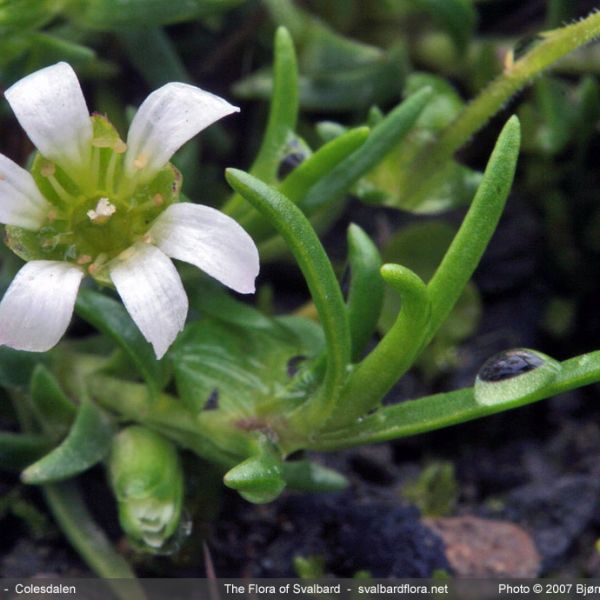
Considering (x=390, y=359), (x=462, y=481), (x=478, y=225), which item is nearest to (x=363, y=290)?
(x=390, y=359)

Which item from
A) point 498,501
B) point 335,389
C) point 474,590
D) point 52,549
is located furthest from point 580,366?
point 52,549

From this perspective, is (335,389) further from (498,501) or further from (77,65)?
(77,65)

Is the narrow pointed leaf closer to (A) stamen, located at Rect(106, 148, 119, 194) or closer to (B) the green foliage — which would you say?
(B) the green foliage

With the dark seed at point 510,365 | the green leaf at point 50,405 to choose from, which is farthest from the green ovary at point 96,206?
the dark seed at point 510,365

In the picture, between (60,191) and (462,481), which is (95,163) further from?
(462,481)

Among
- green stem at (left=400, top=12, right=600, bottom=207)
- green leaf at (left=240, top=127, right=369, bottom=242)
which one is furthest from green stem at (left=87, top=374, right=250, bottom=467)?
green stem at (left=400, top=12, right=600, bottom=207)
